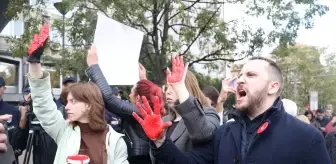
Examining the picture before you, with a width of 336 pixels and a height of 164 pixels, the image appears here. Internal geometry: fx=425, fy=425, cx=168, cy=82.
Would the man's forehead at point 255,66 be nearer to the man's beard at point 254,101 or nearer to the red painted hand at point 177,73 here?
the man's beard at point 254,101

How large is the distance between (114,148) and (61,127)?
449 millimetres

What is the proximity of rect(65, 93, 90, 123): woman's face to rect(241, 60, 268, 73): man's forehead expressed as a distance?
1.25 m

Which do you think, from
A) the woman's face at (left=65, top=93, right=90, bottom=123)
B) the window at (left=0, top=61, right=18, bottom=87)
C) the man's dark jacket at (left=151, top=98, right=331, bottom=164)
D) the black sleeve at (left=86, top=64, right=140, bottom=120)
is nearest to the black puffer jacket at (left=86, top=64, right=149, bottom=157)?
the black sleeve at (left=86, top=64, right=140, bottom=120)

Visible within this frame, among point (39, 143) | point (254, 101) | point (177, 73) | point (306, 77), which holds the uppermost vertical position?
point (177, 73)

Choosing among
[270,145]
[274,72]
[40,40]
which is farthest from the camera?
[40,40]

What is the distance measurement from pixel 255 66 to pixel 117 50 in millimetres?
1971

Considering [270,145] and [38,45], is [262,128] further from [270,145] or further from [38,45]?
[38,45]

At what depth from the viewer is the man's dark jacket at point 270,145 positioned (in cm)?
243

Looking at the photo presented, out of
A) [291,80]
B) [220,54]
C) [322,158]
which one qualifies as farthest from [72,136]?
[291,80]

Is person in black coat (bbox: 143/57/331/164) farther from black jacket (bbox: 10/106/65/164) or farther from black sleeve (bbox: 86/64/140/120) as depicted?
black jacket (bbox: 10/106/65/164)

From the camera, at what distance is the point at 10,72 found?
22688mm

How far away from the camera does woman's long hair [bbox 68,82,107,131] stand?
3197 millimetres

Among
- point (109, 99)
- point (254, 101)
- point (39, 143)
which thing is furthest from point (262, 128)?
point (39, 143)

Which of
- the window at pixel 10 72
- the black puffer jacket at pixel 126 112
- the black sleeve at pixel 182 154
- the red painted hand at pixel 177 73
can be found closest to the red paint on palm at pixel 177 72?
the red painted hand at pixel 177 73
